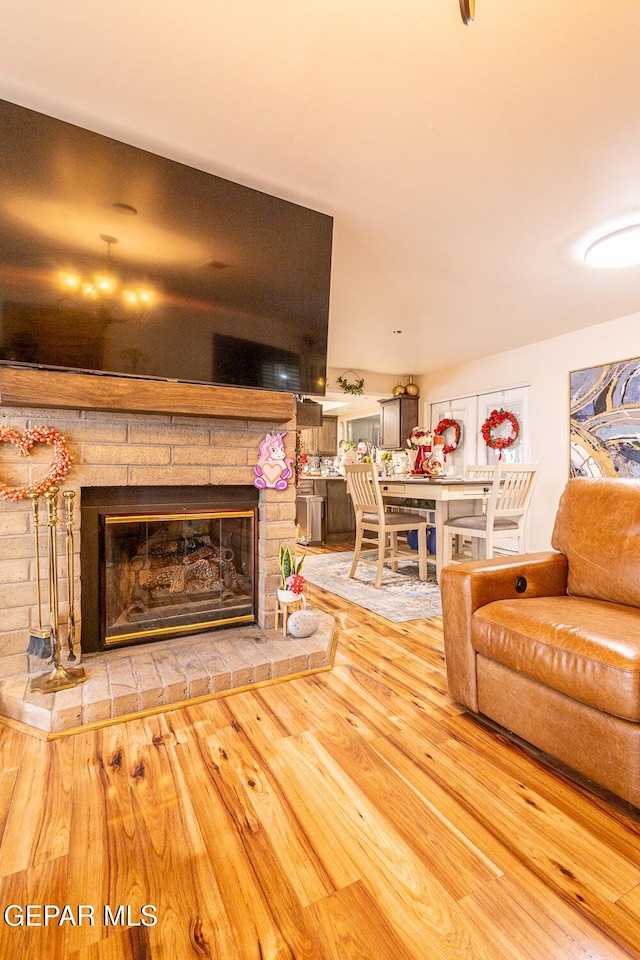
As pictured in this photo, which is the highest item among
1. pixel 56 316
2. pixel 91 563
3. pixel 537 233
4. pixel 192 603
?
pixel 537 233

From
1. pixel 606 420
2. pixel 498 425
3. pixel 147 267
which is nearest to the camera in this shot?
pixel 147 267

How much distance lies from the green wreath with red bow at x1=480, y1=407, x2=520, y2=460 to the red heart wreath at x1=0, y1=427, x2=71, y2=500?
15.1ft

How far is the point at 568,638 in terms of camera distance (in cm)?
136

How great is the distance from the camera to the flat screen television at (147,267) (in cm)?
167

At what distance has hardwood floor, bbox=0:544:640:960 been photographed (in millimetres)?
893

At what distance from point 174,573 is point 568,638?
6.13 ft

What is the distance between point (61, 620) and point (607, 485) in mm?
2482

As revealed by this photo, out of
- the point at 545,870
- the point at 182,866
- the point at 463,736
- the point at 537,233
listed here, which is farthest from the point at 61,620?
the point at 537,233

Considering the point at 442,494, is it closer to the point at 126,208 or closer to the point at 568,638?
the point at 568,638

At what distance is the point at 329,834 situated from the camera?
3.78 ft

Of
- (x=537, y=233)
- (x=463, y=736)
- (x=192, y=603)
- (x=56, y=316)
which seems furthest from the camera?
(x=537, y=233)

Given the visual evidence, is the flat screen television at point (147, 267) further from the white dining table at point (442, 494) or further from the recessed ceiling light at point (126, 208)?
the white dining table at point (442, 494)

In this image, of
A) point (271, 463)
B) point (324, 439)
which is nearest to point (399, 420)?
point (324, 439)

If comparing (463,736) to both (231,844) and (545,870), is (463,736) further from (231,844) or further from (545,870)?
(231,844)
